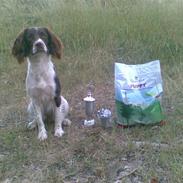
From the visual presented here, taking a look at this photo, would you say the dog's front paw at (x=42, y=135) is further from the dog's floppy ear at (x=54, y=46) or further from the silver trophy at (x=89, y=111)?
the dog's floppy ear at (x=54, y=46)

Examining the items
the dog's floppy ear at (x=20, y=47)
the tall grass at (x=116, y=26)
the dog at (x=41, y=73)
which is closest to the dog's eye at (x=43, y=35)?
the dog at (x=41, y=73)

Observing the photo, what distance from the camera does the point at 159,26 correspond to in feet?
19.4

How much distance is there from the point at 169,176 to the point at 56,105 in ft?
4.22

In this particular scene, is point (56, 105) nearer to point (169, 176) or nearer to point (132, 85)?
point (132, 85)

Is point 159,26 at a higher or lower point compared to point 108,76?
higher

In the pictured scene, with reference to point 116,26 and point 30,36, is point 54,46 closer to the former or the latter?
point 30,36

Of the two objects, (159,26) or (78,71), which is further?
(159,26)

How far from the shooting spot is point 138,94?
3988mm

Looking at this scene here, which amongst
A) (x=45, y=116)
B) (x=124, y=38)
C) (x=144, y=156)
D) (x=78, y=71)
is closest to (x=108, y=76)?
(x=78, y=71)

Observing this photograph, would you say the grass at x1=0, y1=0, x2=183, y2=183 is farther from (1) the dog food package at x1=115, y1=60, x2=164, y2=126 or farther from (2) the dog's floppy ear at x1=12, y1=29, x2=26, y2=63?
(2) the dog's floppy ear at x1=12, y1=29, x2=26, y2=63

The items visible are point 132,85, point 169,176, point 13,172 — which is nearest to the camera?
point 169,176

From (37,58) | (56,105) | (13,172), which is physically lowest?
(13,172)

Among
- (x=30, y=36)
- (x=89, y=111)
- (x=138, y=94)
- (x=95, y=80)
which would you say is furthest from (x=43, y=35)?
(x=95, y=80)

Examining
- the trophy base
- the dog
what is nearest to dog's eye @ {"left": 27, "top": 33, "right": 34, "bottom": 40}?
the dog
